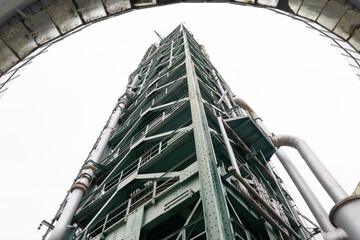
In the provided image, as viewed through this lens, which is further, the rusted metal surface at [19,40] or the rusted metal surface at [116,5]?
the rusted metal surface at [116,5]

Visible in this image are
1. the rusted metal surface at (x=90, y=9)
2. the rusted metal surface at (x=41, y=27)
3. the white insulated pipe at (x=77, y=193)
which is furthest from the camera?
the white insulated pipe at (x=77, y=193)

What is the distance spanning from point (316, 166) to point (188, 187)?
5.27m

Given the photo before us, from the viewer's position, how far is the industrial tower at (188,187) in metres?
5.28

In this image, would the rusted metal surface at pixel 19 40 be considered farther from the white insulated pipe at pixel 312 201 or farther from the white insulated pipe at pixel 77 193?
the white insulated pipe at pixel 77 193

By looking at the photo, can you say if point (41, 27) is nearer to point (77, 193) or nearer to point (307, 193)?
point (77, 193)

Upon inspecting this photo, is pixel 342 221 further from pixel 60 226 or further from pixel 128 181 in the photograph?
pixel 60 226

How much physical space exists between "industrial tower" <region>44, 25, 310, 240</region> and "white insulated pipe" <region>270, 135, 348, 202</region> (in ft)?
2.59

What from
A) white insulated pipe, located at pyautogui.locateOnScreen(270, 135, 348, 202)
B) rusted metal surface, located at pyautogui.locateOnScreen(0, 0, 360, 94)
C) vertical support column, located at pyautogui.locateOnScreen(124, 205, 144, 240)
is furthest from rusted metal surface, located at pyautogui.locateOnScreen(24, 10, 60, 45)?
white insulated pipe, located at pyautogui.locateOnScreen(270, 135, 348, 202)

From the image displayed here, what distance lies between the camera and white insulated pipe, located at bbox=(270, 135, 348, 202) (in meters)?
6.90

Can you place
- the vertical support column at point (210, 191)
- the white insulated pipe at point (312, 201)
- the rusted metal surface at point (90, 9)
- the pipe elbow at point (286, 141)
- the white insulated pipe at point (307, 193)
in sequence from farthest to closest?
the pipe elbow at point (286, 141) < the white insulated pipe at point (307, 193) < the white insulated pipe at point (312, 201) < the vertical support column at point (210, 191) < the rusted metal surface at point (90, 9)

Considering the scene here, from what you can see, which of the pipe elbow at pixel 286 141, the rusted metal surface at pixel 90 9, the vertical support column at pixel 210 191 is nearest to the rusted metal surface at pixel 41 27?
the rusted metal surface at pixel 90 9

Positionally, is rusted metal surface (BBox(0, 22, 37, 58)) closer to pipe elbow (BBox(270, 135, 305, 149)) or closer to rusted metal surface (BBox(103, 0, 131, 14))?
rusted metal surface (BBox(103, 0, 131, 14))

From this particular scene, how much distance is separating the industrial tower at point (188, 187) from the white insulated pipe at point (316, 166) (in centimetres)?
79

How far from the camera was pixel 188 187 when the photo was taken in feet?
18.6
